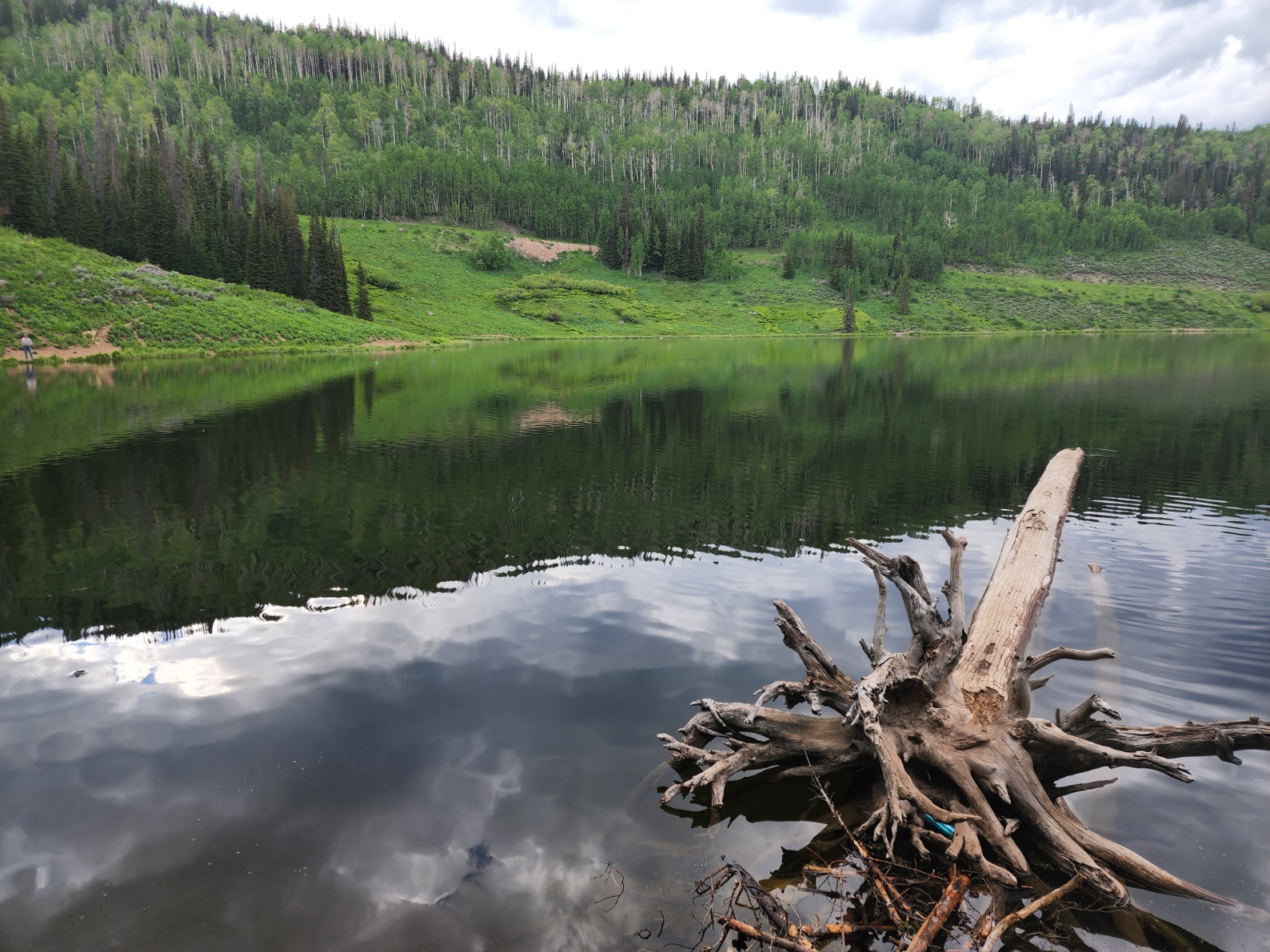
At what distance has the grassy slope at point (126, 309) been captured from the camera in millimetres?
51719

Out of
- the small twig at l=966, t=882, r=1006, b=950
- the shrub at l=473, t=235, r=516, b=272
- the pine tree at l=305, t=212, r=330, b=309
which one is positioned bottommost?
the small twig at l=966, t=882, r=1006, b=950

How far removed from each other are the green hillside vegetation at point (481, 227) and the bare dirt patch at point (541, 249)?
401 cm

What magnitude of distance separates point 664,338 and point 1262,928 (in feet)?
316

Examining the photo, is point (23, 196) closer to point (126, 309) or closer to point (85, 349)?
point (126, 309)

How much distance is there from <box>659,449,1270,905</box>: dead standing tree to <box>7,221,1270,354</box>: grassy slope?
60560 mm

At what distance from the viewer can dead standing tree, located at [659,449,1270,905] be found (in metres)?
5.43

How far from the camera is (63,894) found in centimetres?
550

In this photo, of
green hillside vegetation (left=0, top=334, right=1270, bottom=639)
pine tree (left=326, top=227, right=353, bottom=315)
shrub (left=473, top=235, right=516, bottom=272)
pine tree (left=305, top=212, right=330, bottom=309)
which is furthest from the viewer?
shrub (left=473, top=235, right=516, bottom=272)

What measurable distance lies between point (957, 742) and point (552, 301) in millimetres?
111382

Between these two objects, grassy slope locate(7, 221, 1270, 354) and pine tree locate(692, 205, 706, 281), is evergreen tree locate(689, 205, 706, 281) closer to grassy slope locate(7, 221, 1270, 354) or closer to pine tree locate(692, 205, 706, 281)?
pine tree locate(692, 205, 706, 281)

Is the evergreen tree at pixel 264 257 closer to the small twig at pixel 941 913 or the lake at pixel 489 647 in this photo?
the lake at pixel 489 647

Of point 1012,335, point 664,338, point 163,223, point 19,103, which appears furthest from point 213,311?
point 19,103

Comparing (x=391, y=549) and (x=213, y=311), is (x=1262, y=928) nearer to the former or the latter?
(x=391, y=549)

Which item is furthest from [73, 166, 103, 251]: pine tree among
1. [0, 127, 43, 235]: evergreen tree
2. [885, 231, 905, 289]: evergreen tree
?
[885, 231, 905, 289]: evergreen tree
